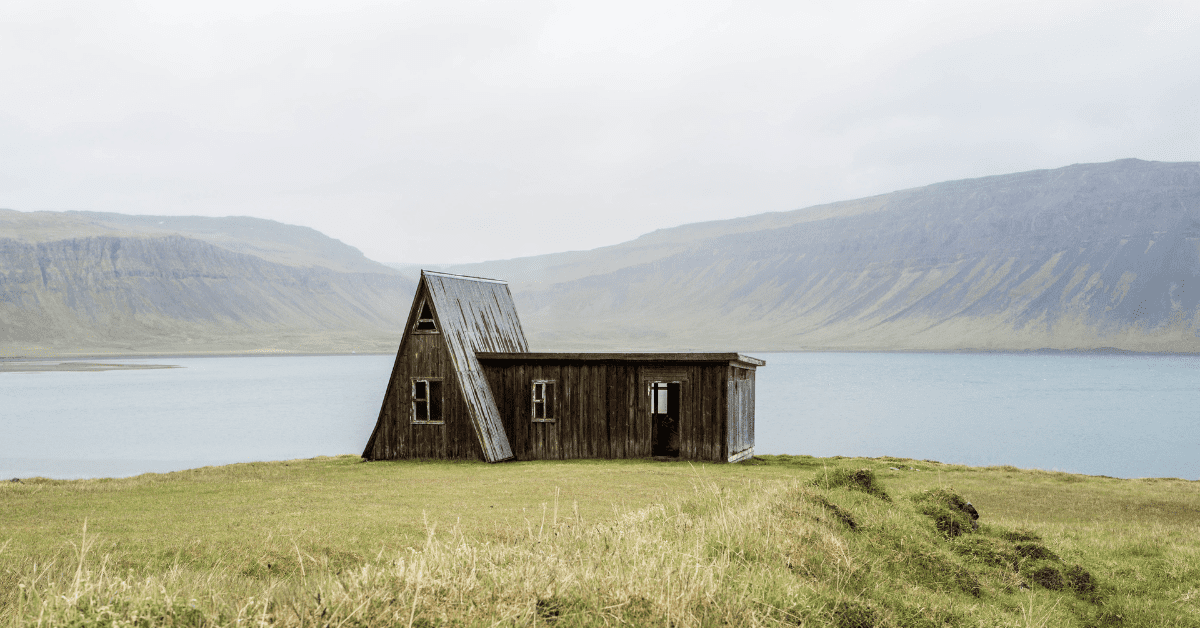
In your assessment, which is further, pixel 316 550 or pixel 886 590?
pixel 316 550

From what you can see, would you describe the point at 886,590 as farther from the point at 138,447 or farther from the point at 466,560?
the point at 138,447

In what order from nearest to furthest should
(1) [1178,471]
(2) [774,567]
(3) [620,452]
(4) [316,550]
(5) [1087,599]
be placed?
(2) [774,567] < (5) [1087,599] < (4) [316,550] < (3) [620,452] < (1) [1178,471]

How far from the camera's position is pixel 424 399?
29.2 meters

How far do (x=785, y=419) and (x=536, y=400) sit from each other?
201 feet

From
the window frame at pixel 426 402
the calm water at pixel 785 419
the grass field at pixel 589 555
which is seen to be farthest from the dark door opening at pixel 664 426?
the calm water at pixel 785 419

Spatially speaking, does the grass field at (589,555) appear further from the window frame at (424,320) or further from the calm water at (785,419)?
the calm water at (785,419)

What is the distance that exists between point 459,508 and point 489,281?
56.8 feet

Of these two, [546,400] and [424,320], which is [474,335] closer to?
[424,320]

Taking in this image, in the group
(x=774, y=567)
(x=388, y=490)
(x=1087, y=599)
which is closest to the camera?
(x=774, y=567)

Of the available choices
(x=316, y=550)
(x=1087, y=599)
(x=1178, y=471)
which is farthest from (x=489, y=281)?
(x=1178, y=471)

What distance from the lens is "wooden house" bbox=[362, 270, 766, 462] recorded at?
27906 millimetres

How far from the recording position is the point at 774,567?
32.4 feet

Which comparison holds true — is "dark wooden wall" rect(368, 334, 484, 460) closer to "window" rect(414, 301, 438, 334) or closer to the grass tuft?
"window" rect(414, 301, 438, 334)

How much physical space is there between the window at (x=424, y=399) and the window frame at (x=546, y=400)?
2827 millimetres
